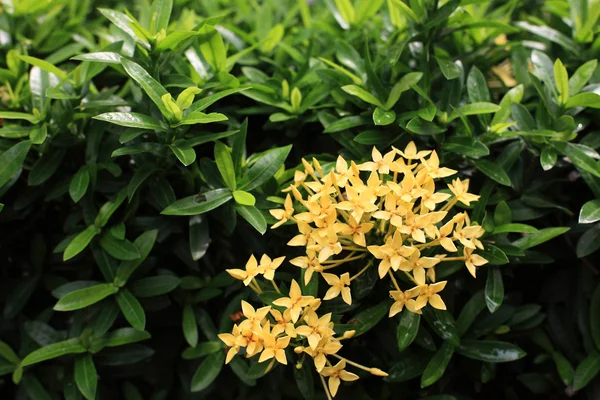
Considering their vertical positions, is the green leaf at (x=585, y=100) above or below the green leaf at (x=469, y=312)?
above

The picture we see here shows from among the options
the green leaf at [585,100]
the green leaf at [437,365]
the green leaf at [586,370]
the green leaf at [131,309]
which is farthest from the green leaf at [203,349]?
the green leaf at [585,100]

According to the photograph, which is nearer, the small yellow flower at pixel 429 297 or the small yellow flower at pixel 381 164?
the small yellow flower at pixel 429 297

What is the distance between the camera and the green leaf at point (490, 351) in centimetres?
179

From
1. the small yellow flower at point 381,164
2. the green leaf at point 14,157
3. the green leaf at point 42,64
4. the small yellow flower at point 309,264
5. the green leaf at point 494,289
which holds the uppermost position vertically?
the green leaf at point 42,64

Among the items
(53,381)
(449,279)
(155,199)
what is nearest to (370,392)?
(449,279)

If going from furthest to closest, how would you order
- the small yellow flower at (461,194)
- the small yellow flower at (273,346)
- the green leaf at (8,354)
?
the green leaf at (8,354), the small yellow flower at (461,194), the small yellow flower at (273,346)

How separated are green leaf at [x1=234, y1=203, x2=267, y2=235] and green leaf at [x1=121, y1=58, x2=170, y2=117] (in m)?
0.34

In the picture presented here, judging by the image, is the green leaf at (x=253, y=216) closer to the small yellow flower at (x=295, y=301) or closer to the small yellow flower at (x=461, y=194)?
the small yellow flower at (x=295, y=301)

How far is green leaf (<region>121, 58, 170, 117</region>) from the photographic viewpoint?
1.67 m

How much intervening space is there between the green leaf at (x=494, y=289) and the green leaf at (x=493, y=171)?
27 centimetres

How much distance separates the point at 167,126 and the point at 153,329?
776 millimetres

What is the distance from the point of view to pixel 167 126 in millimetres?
1739

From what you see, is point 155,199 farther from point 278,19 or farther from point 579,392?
point 579,392

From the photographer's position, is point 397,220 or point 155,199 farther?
point 155,199
